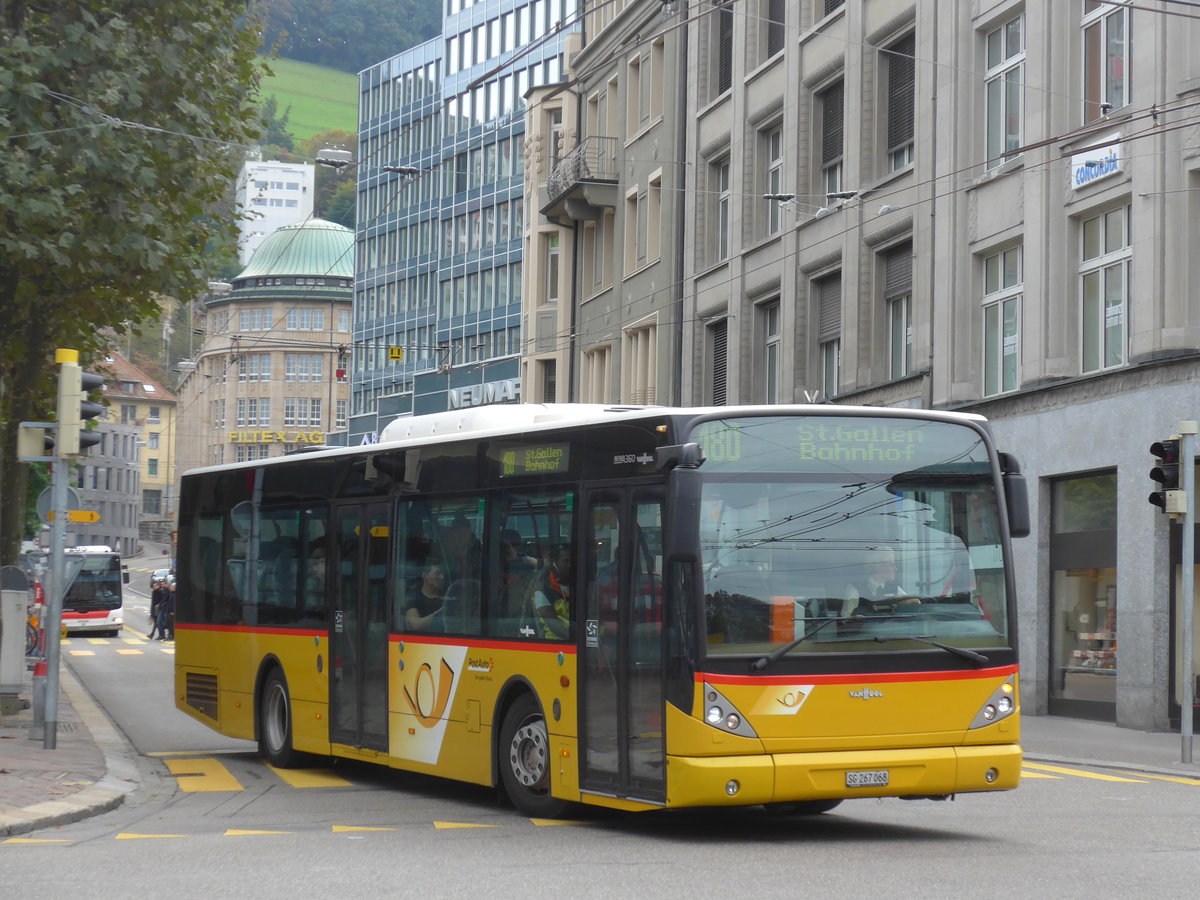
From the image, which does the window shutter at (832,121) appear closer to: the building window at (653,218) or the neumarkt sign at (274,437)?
the building window at (653,218)

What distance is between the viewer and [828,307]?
33500 millimetres

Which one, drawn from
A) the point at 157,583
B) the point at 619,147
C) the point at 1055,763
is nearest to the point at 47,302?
the point at 1055,763

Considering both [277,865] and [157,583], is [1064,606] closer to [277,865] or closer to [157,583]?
[277,865]

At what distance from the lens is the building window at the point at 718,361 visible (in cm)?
3844

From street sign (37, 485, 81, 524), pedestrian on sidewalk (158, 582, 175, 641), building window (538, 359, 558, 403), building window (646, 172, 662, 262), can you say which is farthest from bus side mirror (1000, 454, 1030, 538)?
Answer: pedestrian on sidewalk (158, 582, 175, 641)

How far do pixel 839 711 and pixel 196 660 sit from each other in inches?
408

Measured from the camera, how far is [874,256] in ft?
103

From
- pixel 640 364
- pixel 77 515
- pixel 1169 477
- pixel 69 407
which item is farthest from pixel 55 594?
pixel 640 364

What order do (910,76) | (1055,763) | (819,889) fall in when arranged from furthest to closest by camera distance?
1. (910,76)
2. (1055,763)
3. (819,889)

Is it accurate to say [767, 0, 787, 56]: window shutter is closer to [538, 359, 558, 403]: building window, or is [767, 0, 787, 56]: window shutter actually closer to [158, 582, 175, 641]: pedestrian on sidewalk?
[538, 359, 558, 403]: building window

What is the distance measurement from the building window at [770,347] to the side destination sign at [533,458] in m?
22.8

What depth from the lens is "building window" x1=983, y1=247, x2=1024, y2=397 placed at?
2727cm

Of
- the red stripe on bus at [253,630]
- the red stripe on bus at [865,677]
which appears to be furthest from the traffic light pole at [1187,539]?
the red stripe on bus at [253,630]

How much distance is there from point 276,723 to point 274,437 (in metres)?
120
